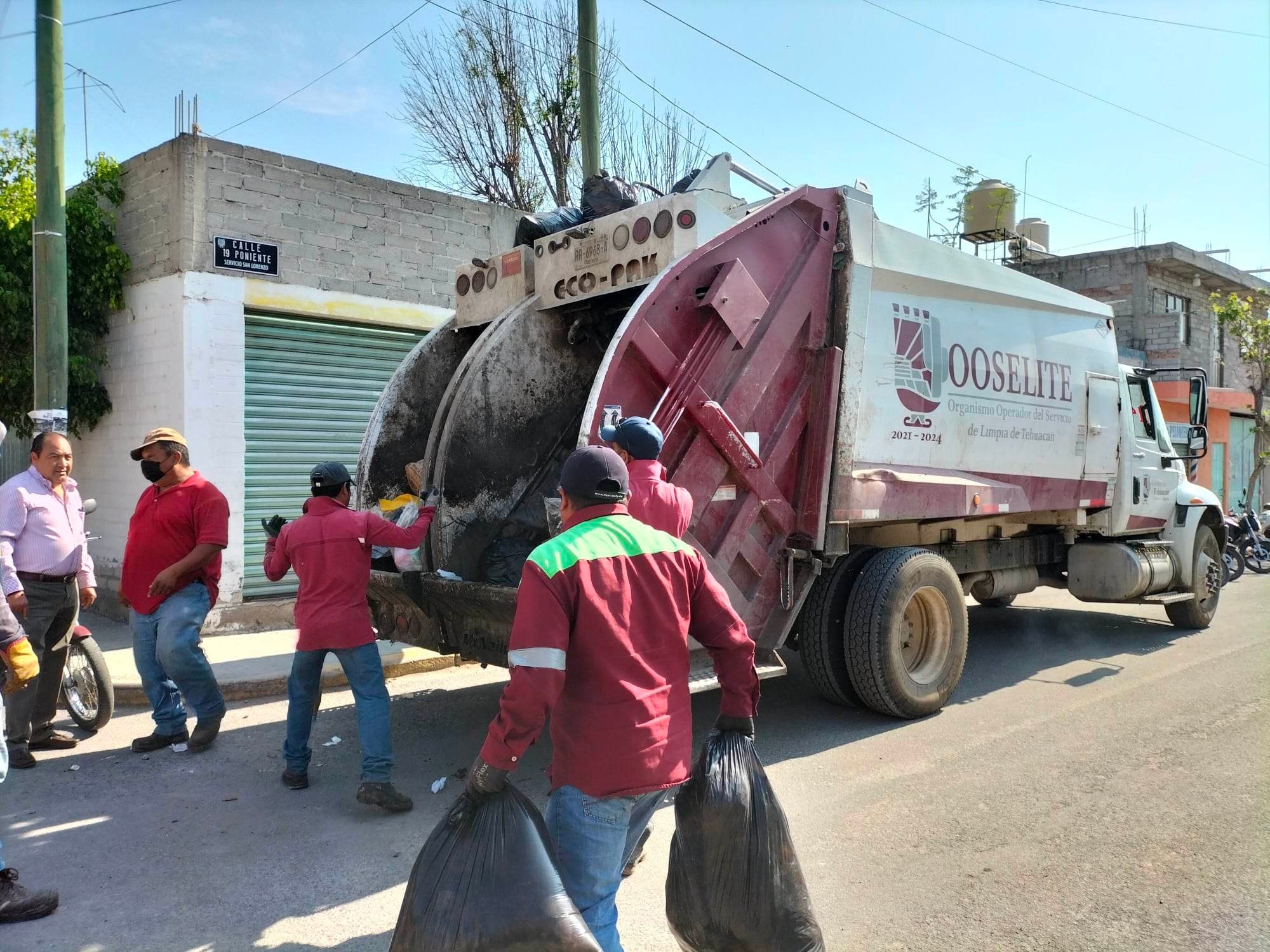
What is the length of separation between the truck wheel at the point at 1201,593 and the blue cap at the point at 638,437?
19.7 ft

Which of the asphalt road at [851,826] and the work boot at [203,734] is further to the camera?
the work boot at [203,734]

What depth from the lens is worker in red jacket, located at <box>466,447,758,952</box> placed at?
7.50 feet

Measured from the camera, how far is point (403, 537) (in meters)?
4.38

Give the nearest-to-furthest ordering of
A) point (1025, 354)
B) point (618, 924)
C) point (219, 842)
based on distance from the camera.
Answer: point (618, 924) < point (219, 842) < point (1025, 354)

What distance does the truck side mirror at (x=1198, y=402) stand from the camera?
8.43 metres

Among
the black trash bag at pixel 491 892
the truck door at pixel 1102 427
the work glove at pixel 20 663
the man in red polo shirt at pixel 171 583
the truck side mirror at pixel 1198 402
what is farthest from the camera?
the truck side mirror at pixel 1198 402

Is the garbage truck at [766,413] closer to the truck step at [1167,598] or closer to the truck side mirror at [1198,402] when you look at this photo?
the truck step at [1167,598]

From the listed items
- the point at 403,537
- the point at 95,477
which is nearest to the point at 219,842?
the point at 403,537

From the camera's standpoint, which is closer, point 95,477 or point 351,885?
point 351,885

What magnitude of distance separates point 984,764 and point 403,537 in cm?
302

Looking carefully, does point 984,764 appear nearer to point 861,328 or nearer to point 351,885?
point 861,328

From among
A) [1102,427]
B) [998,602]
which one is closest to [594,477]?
[1102,427]

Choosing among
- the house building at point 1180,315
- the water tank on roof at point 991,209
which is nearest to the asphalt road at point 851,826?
the house building at point 1180,315

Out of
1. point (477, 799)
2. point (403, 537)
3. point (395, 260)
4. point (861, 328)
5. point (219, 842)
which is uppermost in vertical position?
point (395, 260)
